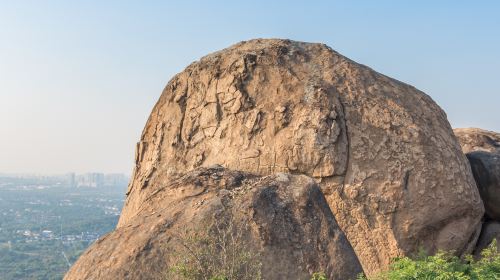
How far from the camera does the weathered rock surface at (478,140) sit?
14.3 m

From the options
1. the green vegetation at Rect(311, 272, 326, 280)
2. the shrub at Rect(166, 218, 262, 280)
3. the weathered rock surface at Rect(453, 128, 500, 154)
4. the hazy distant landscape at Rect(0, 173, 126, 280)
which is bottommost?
the hazy distant landscape at Rect(0, 173, 126, 280)

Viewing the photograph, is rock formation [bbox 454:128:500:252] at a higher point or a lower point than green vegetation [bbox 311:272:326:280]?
higher

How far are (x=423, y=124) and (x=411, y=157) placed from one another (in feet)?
3.16

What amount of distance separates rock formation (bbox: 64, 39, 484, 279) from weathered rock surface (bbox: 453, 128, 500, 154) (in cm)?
288

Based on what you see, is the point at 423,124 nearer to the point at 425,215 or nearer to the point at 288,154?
the point at 425,215

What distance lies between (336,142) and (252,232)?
347cm

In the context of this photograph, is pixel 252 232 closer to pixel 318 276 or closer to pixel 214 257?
pixel 214 257

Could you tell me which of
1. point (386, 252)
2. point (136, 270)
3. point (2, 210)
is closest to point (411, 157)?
point (386, 252)

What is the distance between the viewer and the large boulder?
10219 mm

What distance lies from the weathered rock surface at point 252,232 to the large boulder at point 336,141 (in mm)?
2007

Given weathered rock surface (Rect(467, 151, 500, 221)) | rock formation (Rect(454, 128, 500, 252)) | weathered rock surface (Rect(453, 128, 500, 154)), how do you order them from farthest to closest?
weathered rock surface (Rect(453, 128, 500, 154)) < weathered rock surface (Rect(467, 151, 500, 221)) < rock formation (Rect(454, 128, 500, 252))

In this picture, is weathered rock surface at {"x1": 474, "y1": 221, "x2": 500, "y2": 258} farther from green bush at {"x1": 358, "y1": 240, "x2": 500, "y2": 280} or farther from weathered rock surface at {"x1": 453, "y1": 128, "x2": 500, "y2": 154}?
green bush at {"x1": 358, "y1": 240, "x2": 500, "y2": 280}

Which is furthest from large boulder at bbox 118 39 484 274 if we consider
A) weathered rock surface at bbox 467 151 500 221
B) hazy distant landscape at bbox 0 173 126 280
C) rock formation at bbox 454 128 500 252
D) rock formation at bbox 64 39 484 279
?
hazy distant landscape at bbox 0 173 126 280

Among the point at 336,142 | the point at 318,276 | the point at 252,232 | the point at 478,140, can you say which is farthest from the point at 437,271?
the point at 478,140
